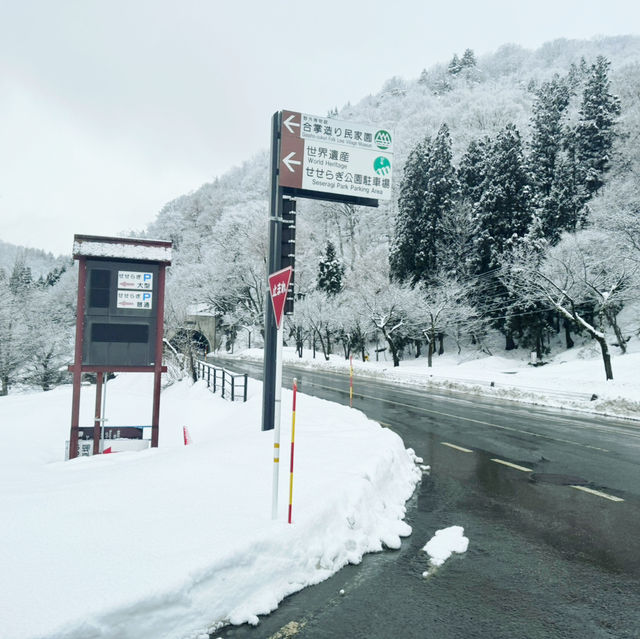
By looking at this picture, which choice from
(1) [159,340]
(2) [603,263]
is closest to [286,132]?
(1) [159,340]

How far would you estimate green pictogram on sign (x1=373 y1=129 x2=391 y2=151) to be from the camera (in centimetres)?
1112

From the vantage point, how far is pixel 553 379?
24.2 m

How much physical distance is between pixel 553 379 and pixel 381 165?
1812 cm

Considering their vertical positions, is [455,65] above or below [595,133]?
above

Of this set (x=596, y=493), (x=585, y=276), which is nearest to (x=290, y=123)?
(x=596, y=493)

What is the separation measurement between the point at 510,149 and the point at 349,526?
42.4 meters

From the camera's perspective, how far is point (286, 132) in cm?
1062

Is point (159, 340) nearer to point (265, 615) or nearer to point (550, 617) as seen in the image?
point (265, 615)

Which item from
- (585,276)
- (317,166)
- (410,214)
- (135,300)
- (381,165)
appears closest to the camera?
(135,300)

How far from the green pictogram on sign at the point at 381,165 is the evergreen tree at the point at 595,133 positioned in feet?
123

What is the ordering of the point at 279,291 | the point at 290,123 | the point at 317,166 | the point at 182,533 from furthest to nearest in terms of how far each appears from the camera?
the point at 317,166 → the point at 290,123 → the point at 279,291 → the point at 182,533

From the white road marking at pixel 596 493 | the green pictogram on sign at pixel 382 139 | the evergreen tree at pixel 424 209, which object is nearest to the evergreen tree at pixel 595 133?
the evergreen tree at pixel 424 209

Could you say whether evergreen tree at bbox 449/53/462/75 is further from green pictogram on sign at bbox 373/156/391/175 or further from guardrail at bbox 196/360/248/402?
green pictogram on sign at bbox 373/156/391/175

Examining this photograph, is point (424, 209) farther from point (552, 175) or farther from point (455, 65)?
point (455, 65)
